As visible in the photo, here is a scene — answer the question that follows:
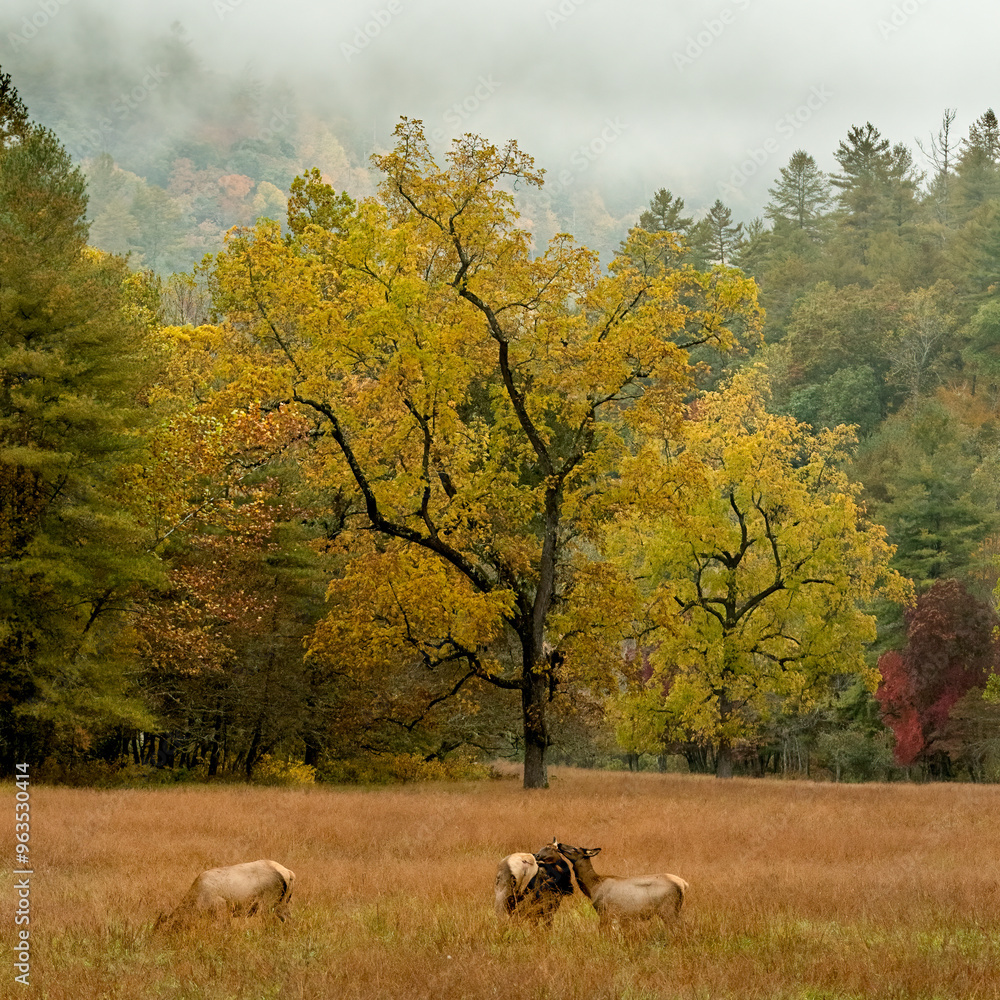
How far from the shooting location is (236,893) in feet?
24.8

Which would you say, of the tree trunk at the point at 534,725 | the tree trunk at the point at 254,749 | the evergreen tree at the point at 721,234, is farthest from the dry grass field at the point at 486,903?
the evergreen tree at the point at 721,234

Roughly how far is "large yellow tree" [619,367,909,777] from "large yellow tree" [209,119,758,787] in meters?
8.06

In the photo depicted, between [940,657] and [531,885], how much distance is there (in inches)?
1345

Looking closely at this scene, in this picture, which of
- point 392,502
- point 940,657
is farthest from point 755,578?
point 392,502

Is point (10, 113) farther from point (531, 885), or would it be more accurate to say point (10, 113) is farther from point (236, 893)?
point (531, 885)

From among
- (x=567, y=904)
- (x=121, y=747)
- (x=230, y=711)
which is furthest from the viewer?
(x=121, y=747)

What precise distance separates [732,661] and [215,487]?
15.6 meters

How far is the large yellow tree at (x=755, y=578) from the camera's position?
29.6 meters

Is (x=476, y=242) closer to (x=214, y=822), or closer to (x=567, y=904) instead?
(x=214, y=822)

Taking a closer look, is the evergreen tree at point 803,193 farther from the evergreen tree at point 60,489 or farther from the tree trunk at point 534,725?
the evergreen tree at point 60,489

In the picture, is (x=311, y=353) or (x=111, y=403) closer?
(x=311, y=353)

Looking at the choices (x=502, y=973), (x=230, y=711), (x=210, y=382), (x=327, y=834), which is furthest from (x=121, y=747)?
(x=502, y=973)

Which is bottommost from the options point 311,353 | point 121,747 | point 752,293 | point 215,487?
point 121,747

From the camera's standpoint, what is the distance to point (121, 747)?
28656mm
